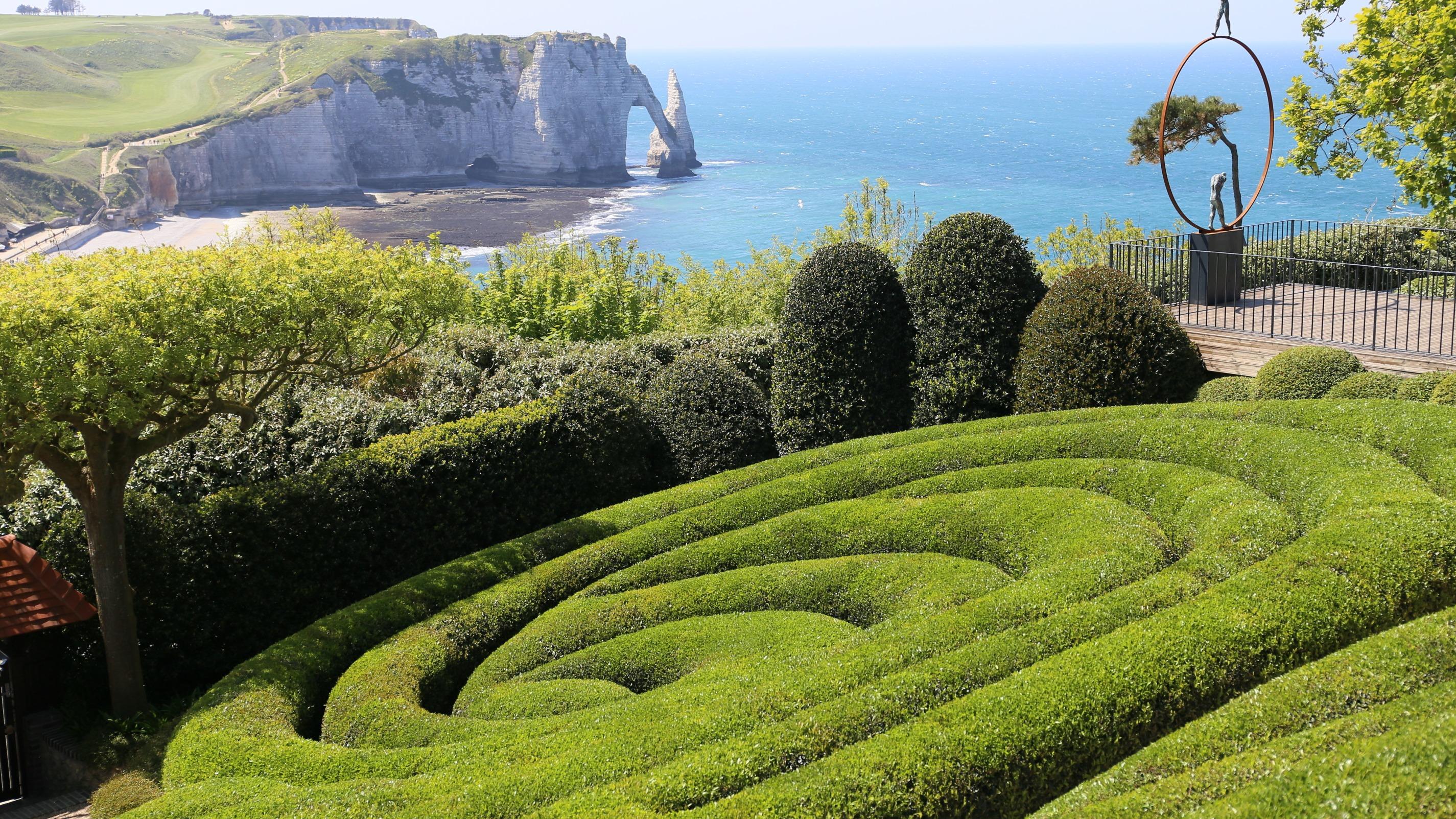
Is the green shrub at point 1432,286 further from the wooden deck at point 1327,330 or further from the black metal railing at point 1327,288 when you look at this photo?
the wooden deck at point 1327,330

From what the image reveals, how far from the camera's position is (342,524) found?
13836 millimetres

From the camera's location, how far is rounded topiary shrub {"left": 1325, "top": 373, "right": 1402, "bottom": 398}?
45.3ft

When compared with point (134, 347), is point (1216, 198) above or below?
above

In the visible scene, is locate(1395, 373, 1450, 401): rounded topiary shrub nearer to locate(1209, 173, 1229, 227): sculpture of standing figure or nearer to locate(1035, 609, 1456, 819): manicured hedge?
locate(1035, 609, 1456, 819): manicured hedge

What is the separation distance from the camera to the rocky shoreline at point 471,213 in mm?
110625

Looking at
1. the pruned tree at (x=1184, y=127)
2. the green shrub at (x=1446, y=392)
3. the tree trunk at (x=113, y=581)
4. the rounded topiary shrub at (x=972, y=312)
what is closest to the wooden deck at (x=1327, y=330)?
the green shrub at (x=1446, y=392)

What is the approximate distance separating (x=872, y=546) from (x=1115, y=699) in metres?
5.08

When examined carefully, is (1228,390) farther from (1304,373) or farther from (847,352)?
(847,352)

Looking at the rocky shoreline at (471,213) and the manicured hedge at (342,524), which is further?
the rocky shoreline at (471,213)

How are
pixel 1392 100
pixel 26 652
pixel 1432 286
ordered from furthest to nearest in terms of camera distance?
pixel 1432 286
pixel 1392 100
pixel 26 652

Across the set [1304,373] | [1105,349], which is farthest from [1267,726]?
[1304,373]

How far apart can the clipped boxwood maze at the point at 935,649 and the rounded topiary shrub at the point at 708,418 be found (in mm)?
1932

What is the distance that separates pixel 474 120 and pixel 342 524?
494 ft

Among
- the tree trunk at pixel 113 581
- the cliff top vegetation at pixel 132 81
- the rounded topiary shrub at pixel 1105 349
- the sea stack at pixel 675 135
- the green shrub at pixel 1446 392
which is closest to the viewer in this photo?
the tree trunk at pixel 113 581
